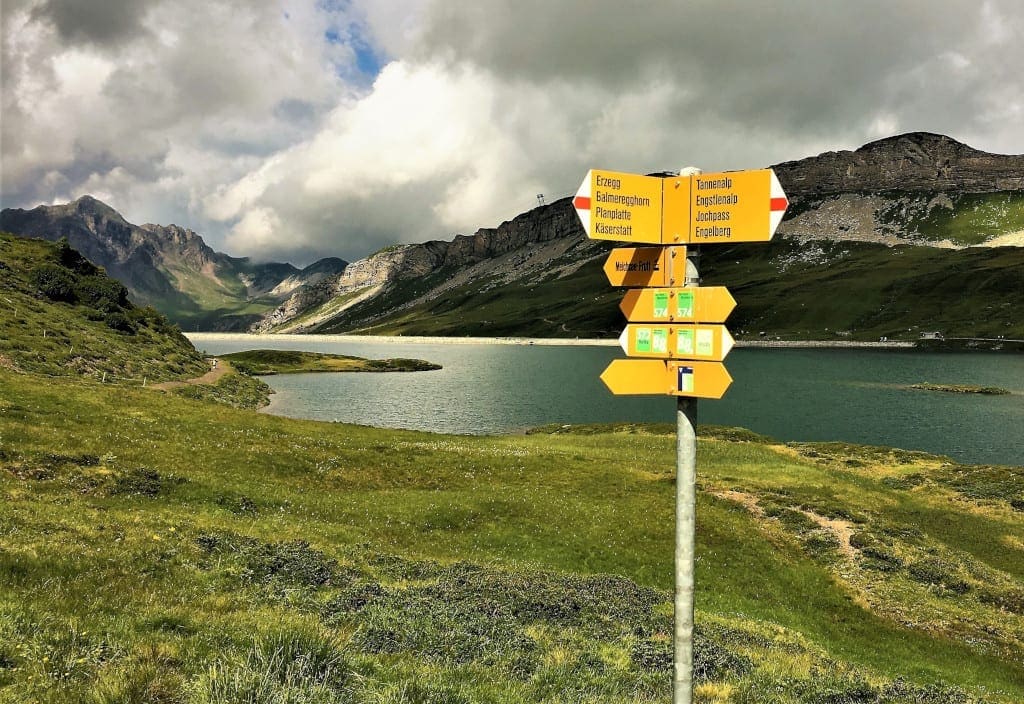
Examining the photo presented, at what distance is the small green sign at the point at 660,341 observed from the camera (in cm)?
749

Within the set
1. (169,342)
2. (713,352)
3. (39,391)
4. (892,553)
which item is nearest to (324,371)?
(169,342)

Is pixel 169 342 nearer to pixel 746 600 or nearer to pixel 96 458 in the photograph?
pixel 96 458

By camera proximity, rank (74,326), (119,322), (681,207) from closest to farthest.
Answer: (681,207), (74,326), (119,322)

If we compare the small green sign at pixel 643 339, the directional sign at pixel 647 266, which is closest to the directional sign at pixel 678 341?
the small green sign at pixel 643 339

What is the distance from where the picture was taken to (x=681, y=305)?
737cm

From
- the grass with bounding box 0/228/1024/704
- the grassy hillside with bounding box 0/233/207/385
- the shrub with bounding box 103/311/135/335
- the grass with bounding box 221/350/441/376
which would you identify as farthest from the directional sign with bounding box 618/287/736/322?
the grass with bounding box 221/350/441/376

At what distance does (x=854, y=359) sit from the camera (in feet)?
609

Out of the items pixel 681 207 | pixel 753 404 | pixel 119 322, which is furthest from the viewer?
pixel 753 404

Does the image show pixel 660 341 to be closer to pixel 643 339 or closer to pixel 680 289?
pixel 643 339

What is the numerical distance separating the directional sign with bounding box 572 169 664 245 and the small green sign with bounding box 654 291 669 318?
729 mm

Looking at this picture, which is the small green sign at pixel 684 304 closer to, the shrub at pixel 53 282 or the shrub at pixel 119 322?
the shrub at pixel 119 322

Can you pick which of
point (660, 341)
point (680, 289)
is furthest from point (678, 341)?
point (680, 289)

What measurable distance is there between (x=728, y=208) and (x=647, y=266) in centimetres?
131

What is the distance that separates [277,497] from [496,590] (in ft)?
48.3
